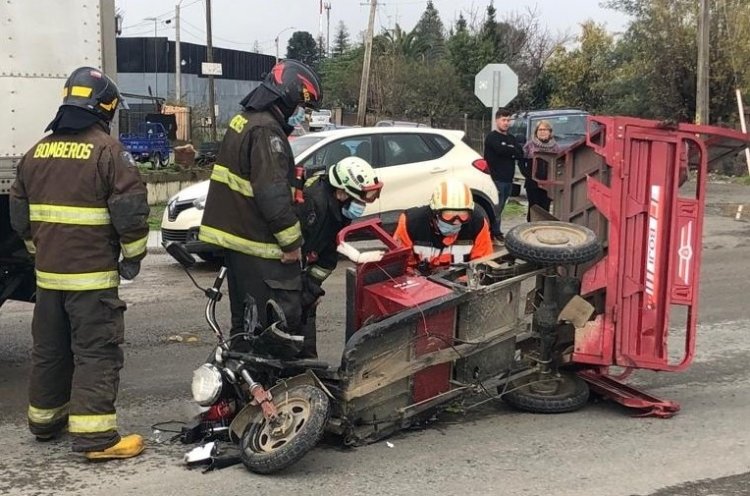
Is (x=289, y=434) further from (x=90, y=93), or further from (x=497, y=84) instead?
(x=497, y=84)

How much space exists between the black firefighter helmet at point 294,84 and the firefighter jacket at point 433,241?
1.04 meters

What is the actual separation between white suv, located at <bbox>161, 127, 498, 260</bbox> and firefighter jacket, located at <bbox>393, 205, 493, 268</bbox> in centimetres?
476

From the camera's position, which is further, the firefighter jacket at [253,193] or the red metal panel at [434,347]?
the red metal panel at [434,347]

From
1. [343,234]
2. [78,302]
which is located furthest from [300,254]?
[78,302]

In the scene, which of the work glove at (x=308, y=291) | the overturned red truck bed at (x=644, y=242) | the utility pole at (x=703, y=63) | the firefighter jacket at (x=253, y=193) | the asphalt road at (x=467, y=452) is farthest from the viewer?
the utility pole at (x=703, y=63)

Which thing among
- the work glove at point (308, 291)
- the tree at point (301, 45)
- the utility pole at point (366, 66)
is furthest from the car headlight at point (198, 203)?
the tree at point (301, 45)

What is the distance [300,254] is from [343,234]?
1.40ft

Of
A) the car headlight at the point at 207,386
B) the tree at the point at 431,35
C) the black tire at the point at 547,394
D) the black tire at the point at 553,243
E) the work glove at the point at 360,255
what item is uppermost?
the tree at the point at 431,35

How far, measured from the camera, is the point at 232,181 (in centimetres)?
465

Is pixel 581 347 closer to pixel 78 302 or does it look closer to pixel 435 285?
pixel 435 285

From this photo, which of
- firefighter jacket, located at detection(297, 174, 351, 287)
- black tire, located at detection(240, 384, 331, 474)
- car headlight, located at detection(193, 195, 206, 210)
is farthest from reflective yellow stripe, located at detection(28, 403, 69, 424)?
car headlight, located at detection(193, 195, 206, 210)

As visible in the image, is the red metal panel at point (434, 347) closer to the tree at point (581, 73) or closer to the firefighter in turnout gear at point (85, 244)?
the firefighter in turnout gear at point (85, 244)

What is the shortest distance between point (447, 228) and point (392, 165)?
18.7 feet

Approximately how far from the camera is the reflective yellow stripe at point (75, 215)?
4.24m
